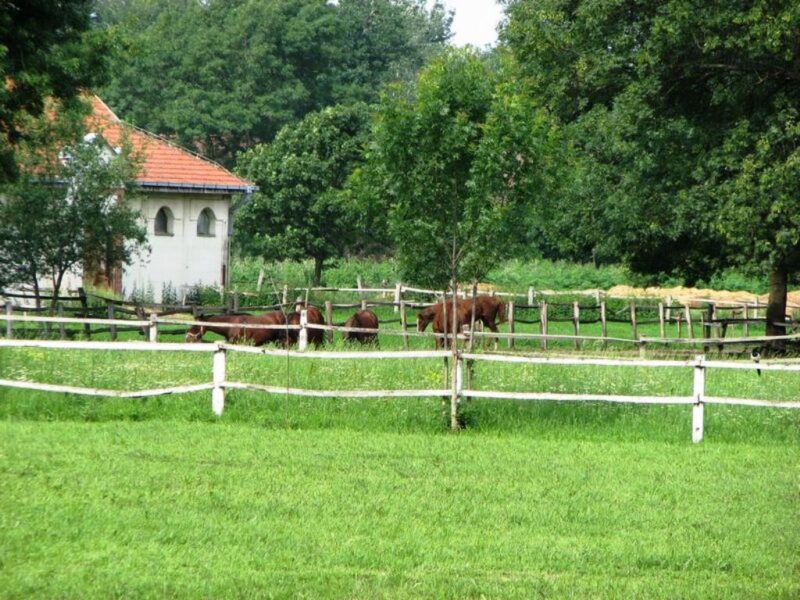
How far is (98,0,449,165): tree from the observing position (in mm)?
73875

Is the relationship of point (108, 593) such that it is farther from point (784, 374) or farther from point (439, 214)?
point (784, 374)

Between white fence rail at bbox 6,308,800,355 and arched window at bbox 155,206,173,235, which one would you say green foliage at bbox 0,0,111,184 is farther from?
arched window at bbox 155,206,173,235

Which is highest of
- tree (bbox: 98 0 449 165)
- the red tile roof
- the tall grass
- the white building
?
tree (bbox: 98 0 449 165)

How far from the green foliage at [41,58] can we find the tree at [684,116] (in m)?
11.4

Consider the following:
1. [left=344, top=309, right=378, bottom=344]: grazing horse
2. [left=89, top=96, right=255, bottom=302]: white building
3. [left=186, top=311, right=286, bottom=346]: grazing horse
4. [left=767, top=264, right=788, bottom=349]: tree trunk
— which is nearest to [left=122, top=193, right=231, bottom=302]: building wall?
[left=89, top=96, right=255, bottom=302]: white building

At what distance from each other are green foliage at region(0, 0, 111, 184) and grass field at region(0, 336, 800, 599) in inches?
181

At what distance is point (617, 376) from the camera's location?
62.9 ft

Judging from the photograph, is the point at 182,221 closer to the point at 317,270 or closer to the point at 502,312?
the point at 317,270

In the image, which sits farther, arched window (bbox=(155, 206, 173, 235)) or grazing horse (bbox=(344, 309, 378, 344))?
arched window (bbox=(155, 206, 173, 235))

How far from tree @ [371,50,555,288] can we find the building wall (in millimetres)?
26022

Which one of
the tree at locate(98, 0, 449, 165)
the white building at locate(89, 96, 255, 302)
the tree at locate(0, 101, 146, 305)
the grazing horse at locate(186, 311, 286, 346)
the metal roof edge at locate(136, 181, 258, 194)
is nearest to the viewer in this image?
the grazing horse at locate(186, 311, 286, 346)

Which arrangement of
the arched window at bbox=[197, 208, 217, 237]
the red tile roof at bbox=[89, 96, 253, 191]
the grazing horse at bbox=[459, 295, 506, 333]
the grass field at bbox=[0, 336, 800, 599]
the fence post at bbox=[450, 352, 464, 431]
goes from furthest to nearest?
the arched window at bbox=[197, 208, 217, 237] → the red tile roof at bbox=[89, 96, 253, 191] → the grazing horse at bbox=[459, 295, 506, 333] → the fence post at bbox=[450, 352, 464, 431] → the grass field at bbox=[0, 336, 800, 599]

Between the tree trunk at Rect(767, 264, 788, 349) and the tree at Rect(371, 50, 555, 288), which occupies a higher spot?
the tree at Rect(371, 50, 555, 288)

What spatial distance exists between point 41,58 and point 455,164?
24.6 ft
